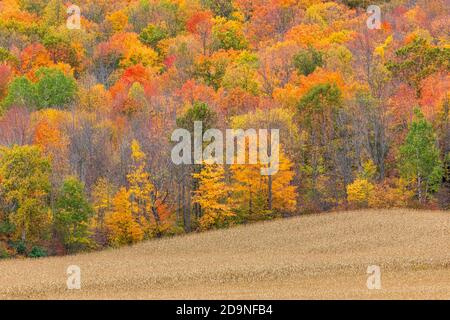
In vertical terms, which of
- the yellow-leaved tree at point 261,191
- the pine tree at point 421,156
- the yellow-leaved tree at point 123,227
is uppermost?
the pine tree at point 421,156

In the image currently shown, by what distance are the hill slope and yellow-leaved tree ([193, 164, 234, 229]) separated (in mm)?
2405

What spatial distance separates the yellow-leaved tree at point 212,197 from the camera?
61812mm

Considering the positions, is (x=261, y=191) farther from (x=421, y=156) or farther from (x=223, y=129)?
(x=421, y=156)

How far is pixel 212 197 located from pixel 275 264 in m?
16.0

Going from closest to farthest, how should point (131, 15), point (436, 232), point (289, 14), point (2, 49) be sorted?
point (436, 232) < point (2, 49) < point (289, 14) < point (131, 15)

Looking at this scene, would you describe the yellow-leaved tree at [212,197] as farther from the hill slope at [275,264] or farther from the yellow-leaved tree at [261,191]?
the hill slope at [275,264]

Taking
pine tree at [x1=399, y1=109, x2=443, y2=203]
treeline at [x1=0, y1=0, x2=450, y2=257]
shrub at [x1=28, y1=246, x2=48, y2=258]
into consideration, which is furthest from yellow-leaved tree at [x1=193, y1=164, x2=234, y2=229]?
pine tree at [x1=399, y1=109, x2=443, y2=203]

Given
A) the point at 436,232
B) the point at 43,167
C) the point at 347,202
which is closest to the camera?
the point at 436,232

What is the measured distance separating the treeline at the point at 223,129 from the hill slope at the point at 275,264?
3.40 meters

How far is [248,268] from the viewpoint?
4597cm

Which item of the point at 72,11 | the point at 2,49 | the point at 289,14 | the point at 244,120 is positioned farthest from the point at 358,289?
the point at 72,11

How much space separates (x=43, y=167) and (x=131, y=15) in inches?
3358

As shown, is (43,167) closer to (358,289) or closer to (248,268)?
(248,268)

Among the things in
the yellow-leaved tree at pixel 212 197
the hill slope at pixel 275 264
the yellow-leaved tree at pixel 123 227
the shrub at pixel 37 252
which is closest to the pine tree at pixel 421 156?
the hill slope at pixel 275 264
